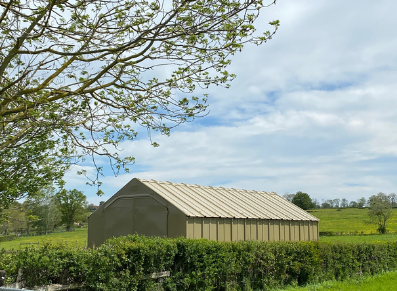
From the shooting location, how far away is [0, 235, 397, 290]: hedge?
878 centimetres

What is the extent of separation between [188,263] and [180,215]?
4713 millimetres

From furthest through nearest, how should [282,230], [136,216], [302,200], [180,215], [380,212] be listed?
[302,200] → [380,212] → [282,230] → [136,216] → [180,215]

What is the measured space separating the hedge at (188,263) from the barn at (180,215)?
344 centimetres

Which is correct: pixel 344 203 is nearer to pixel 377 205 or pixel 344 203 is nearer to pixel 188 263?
pixel 377 205

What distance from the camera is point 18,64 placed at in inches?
478

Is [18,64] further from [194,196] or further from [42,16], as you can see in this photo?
[194,196]

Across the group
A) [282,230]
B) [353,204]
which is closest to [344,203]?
[353,204]

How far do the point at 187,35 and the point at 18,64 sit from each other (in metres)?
5.47

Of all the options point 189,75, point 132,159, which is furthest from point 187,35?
point 132,159

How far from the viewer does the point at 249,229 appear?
20.4 metres

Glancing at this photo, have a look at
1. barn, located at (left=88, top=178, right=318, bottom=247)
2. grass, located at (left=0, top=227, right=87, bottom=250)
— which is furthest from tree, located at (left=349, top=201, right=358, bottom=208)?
barn, located at (left=88, top=178, right=318, bottom=247)

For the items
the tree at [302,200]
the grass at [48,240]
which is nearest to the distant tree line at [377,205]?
the tree at [302,200]

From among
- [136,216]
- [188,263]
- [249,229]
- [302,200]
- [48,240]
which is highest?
[302,200]

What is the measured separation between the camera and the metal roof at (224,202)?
17703mm
